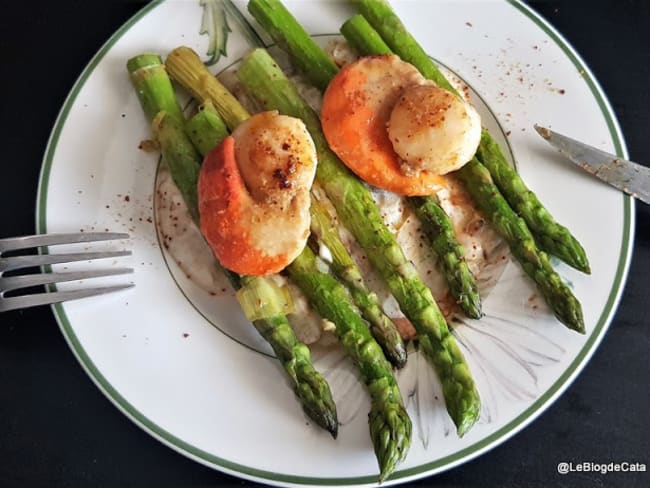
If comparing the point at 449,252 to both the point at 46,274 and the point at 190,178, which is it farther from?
the point at 46,274

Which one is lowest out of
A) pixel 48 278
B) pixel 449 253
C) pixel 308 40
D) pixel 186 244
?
pixel 449 253

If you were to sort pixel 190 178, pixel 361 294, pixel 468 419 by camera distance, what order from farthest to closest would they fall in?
1. pixel 190 178
2. pixel 361 294
3. pixel 468 419

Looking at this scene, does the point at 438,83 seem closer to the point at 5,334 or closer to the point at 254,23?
the point at 254,23

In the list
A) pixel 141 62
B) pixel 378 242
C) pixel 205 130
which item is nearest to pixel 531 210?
pixel 378 242

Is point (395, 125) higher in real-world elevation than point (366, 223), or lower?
A: higher

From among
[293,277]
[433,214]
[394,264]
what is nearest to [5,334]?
[293,277]

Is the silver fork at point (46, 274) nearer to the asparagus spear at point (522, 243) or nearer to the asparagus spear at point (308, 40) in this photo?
the asparagus spear at point (308, 40)
